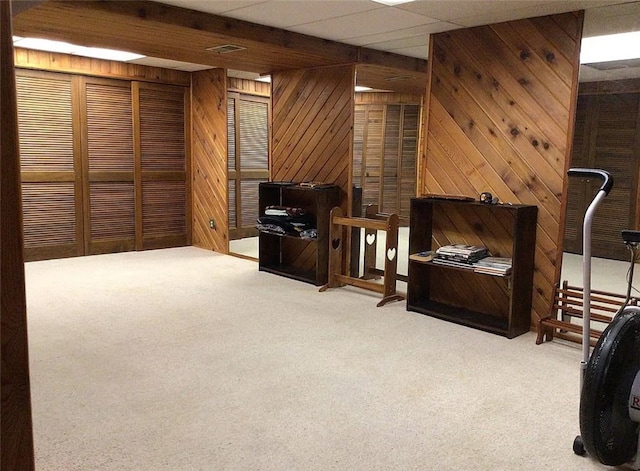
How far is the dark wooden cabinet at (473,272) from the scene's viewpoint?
3.87m

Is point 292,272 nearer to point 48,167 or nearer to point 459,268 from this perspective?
point 459,268

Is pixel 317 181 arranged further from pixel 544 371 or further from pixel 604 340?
pixel 604 340

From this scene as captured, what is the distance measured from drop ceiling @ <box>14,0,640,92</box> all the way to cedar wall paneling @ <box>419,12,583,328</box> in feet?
0.56

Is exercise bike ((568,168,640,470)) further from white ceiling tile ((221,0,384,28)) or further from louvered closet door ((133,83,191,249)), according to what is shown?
louvered closet door ((133,83,191,249))

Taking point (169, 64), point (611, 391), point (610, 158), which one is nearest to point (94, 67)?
point (169, 64)

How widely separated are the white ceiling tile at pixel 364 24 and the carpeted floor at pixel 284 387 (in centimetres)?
234

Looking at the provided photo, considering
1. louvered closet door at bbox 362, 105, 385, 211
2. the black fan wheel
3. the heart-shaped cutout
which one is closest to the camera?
the black fan wheel

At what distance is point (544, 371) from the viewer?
3.28m

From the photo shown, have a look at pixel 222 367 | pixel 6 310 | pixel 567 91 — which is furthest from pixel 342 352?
pixel 6 310

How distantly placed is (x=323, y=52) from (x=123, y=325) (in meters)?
2.94

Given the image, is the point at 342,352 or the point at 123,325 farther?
the point at 123,325

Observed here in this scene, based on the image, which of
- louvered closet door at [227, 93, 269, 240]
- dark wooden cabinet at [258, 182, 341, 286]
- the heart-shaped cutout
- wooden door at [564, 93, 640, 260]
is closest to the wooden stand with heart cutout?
the heart-shaped cutout

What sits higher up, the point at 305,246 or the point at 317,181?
the point at 317,181

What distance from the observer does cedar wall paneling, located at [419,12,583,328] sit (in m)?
3.80
